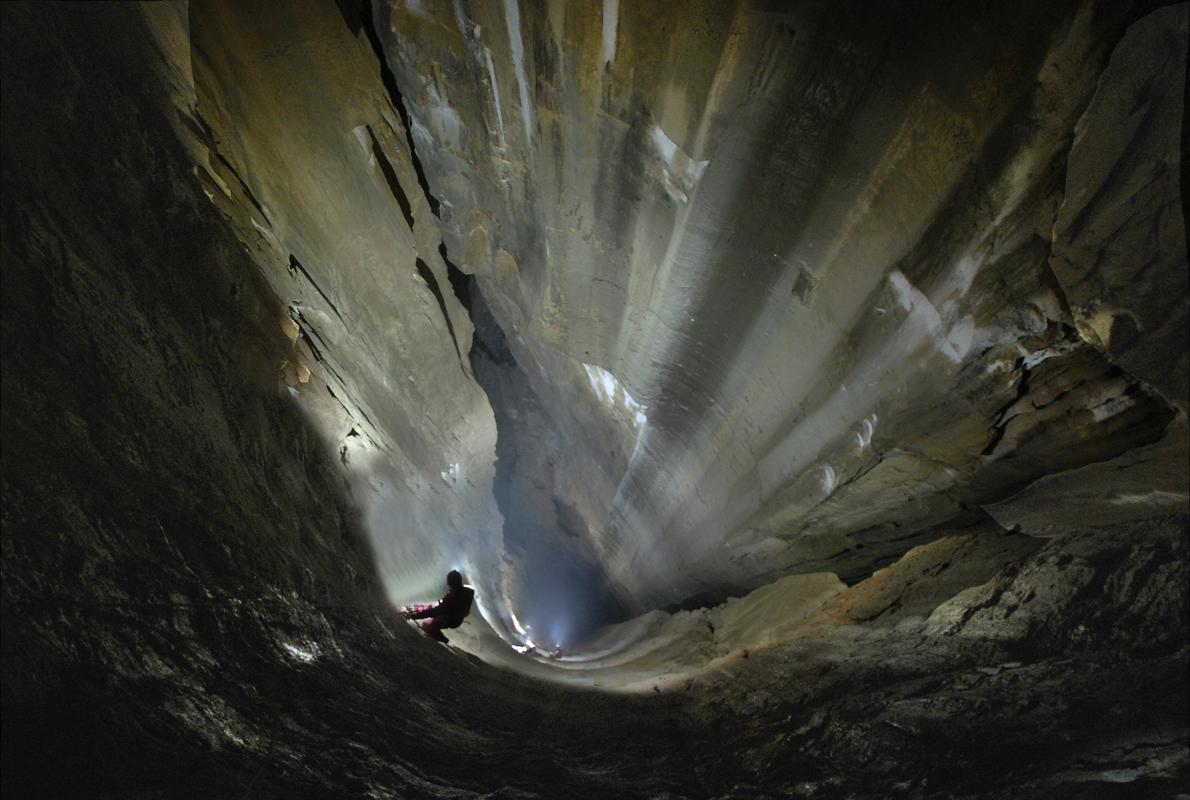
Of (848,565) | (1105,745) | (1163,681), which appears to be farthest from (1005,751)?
(848,565)

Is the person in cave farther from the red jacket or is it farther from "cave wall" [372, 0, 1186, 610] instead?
"cave wall" [372, 0, 1186, 610]

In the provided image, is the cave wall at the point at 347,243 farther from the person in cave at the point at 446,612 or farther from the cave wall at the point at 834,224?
the cave wall at the point at 834,224

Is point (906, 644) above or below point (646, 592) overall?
below

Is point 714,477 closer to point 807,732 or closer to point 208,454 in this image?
point 807,732

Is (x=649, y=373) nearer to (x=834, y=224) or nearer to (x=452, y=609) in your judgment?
(x=834, y=224)

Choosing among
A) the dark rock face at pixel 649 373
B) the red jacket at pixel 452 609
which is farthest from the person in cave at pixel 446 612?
the dark rock face at pixel 649 373

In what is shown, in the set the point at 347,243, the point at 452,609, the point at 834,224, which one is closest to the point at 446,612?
the point at 452,609

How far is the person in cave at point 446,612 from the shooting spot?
15.7ft

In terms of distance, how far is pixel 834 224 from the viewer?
267cm

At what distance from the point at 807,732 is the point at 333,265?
3622 millimetres

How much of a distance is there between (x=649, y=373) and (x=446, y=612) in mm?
2654

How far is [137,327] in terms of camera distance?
2.25 metres

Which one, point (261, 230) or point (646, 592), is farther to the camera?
point (646, 592)

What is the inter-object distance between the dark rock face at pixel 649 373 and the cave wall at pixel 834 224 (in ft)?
0.05
